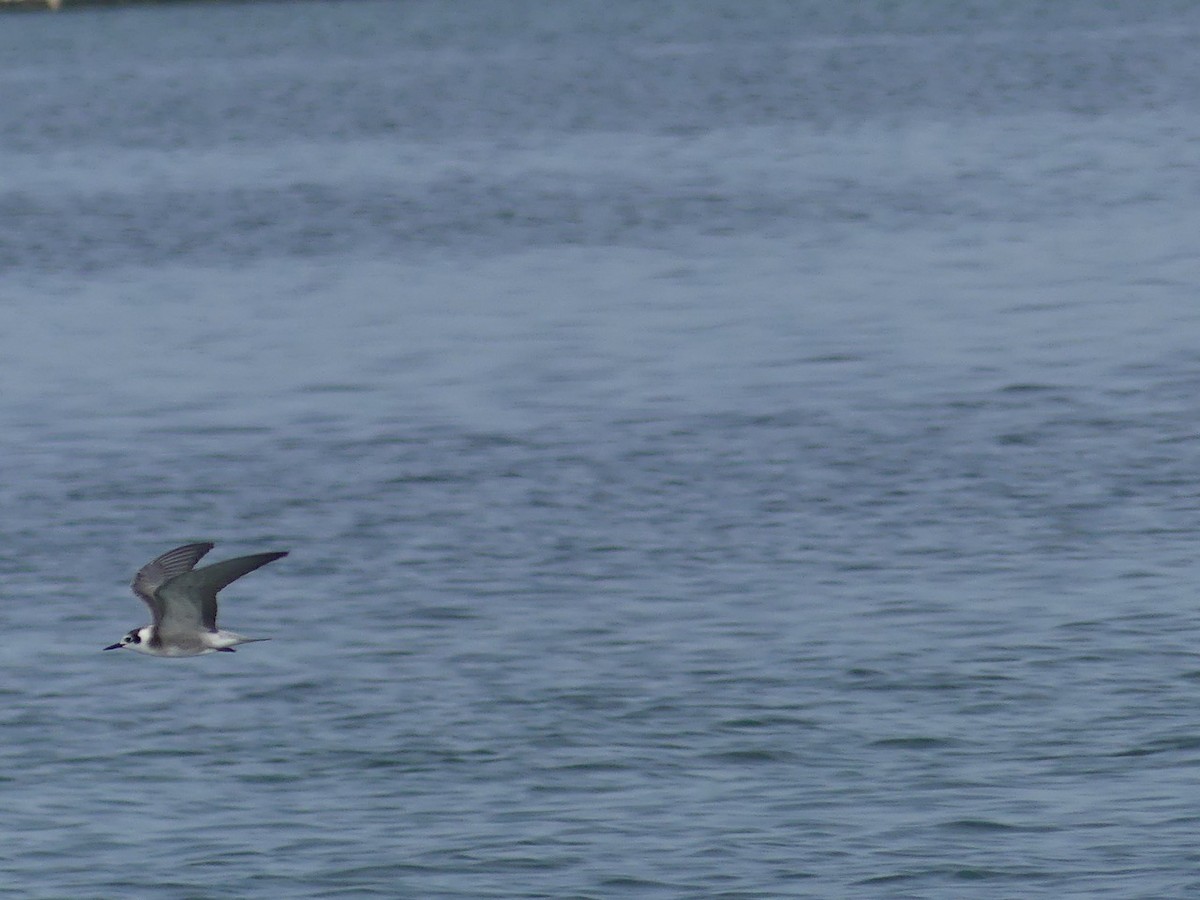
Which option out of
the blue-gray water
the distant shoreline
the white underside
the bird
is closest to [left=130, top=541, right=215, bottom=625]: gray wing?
the bird

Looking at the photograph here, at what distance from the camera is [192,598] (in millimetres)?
16562

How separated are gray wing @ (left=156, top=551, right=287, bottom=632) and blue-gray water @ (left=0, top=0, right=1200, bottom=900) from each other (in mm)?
1791

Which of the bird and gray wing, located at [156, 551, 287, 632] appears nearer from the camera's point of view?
gray wing, located at [156, 551, 287, 632]

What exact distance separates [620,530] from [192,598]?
9.69 meters

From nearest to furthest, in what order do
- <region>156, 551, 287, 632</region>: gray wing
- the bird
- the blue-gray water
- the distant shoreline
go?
<region>156, 551, 287, 632</region>: gray wing < the bird < the blue-gray water < the distant shoreline

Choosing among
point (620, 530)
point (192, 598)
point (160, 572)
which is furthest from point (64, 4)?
point (192, 598)

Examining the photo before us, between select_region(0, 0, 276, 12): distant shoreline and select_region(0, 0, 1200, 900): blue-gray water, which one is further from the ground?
select_region(0, 0, 276, 12): distant shoreline

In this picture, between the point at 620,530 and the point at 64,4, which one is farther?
the point at 64,4

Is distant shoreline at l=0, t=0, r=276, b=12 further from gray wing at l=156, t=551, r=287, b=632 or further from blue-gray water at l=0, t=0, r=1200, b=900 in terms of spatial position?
gray wing at l=156, t=551, r=287, b=632

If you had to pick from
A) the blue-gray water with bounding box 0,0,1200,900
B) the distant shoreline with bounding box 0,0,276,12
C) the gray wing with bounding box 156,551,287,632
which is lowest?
the blue-gray water with bounding box 0,0,1200,900

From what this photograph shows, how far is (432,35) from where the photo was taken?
131125mm

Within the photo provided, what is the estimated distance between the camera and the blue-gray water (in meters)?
18.1

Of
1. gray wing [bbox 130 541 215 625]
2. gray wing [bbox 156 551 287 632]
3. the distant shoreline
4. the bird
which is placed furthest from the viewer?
the distant shoreline

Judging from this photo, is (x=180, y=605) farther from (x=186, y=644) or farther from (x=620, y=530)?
(x=620, y=530)
